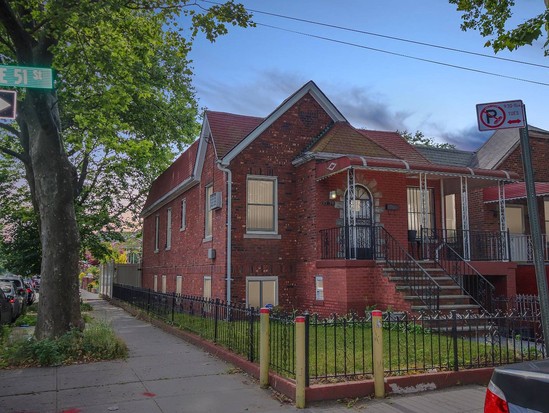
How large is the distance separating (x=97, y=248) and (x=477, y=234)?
19188 mm

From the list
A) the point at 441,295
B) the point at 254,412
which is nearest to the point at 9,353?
the point at 254,412

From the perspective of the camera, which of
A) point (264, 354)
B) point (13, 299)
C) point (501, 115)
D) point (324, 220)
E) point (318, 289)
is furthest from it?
point (13, 299)

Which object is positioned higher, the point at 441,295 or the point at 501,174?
the point at 501,174

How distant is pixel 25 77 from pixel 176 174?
15.0 meters

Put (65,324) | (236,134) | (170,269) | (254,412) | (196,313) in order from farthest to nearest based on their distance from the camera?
1. (170,269)
2. (236,134)
3. (196,313)
4. (65,324)
5. (254,412)

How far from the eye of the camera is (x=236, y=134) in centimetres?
1688

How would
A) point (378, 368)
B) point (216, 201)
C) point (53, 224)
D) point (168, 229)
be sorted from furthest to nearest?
point (168, 229), point (216, 201), point (53, 224), point (378, 368)

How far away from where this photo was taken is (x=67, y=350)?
9508mm

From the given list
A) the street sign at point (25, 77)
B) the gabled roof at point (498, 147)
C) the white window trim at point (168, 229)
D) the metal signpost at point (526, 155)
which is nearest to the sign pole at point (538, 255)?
the metal signpost at point (526, 155)

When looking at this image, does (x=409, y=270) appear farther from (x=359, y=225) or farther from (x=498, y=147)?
(x=498, y=147)

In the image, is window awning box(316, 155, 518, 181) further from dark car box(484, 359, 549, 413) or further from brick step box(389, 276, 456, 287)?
dark car box(484, 359, 549, 413)

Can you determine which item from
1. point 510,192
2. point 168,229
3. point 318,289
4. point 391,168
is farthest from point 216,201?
point 510,192

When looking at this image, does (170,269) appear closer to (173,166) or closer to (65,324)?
(173,166)

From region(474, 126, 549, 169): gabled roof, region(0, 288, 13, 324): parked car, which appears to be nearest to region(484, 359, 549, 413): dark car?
region(0, 288, 13, 324): parked car
